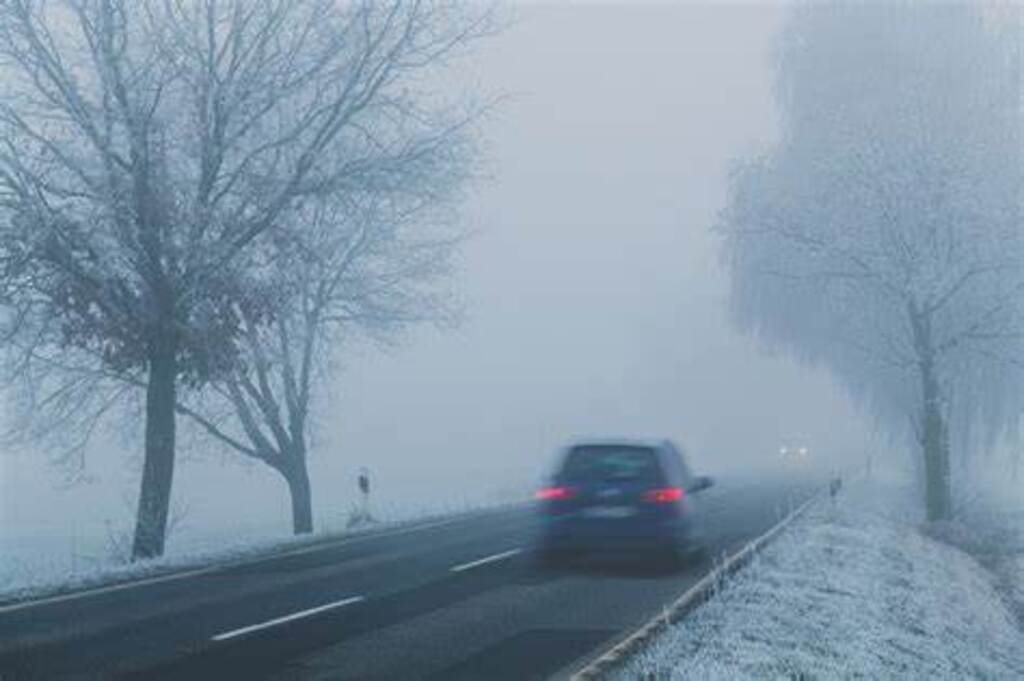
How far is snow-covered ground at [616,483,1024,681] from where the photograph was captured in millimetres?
Answer: 9961

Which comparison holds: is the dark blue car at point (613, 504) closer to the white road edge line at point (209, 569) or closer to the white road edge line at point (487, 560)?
the white road edge line at point (487, 560)

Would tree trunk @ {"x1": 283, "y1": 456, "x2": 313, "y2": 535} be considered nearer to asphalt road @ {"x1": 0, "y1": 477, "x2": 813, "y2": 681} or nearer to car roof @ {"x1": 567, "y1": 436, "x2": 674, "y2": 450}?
asphalt road @ {"x1": 0, "y1": 477, "x2": 813, "y2": 681}

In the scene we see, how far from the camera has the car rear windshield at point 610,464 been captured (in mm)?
16547

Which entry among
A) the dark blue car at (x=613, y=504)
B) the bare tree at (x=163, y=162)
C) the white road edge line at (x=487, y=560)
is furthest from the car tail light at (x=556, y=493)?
the bare tree at (x=163, y=162)

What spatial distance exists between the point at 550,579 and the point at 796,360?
901 inches

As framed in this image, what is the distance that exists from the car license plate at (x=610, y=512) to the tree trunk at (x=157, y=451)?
6690 mm

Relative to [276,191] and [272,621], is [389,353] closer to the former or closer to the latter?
[276,191]

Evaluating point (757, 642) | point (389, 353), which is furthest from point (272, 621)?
point (389, 353)

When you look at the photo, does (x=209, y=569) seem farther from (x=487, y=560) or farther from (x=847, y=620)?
(x=847, y=620)

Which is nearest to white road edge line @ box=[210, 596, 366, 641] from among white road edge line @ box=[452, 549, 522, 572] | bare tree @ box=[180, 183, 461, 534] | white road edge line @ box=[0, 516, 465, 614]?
white road edge line @ box=[0, 516, 465, 614]

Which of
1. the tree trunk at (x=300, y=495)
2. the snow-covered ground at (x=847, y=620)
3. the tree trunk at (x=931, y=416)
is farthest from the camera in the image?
the tree trunk at (x=300, y=495)

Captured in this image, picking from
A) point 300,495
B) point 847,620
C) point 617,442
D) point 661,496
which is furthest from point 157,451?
point 847,620

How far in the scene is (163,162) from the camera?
1920cm

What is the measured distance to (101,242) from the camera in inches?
746
